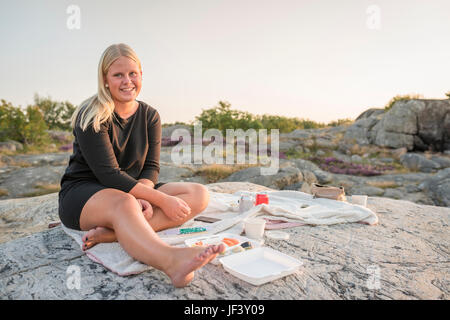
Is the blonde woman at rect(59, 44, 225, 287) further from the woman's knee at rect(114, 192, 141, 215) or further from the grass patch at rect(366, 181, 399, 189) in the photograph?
the grass patch at rect(366, 181, 399, 189)

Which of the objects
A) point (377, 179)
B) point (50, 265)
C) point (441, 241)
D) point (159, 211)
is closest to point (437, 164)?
point (377, 179)

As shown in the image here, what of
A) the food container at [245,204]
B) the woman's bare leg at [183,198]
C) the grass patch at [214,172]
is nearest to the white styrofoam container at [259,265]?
the woman's bare leg at [183,198]

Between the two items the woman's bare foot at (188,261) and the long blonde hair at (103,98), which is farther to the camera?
the long blonde hair at (103,98)

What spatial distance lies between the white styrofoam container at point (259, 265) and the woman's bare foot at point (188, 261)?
0.99 ft

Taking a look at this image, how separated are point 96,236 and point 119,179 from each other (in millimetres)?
477

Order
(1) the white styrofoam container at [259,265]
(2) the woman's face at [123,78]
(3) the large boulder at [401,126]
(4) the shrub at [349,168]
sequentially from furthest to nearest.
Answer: (3) the large boulder at [401,126]
(4) the shrub at [349,168]
(2) the woman's face at [123,78]
(1) the white styrofoam container at [259,265]

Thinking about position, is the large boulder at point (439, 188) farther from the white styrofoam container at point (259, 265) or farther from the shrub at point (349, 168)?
the white styrofoam container at point (259, 265)

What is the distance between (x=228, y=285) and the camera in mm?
2021

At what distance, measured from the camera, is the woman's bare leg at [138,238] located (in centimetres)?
189

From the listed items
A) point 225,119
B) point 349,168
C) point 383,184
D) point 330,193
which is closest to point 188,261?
point 330,193

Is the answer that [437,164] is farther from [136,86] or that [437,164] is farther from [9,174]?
[9,174]

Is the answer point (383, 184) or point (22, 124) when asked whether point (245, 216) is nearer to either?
point (383, 184)

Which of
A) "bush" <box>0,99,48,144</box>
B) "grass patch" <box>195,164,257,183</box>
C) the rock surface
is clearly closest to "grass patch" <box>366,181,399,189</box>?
"grass patch" <box>195,164,257,183</box>
